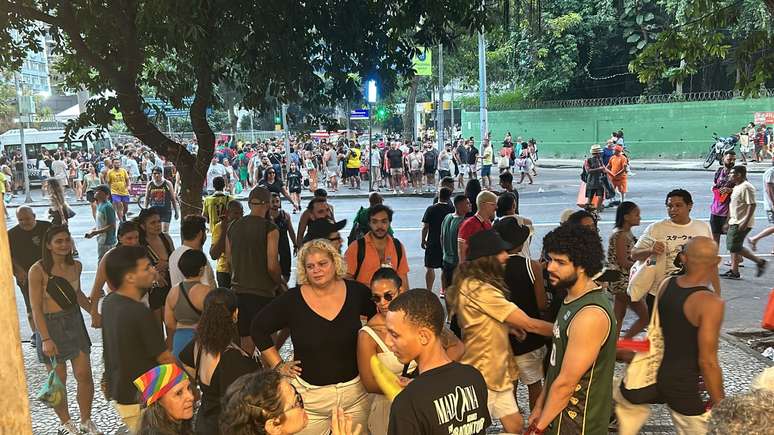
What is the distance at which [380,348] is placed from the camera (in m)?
3.69

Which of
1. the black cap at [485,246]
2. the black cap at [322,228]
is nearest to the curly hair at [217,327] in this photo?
the black cap at [485,246]

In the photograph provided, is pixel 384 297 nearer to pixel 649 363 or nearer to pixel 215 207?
pixel 649 363

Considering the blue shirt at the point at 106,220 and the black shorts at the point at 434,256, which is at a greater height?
the blue shirt at the point at 106,220

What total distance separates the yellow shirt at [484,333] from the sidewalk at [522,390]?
1319 mm

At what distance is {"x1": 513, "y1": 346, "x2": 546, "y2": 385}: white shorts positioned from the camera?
4.70 m

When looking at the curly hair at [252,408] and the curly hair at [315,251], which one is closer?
the curly hair at [252,408]

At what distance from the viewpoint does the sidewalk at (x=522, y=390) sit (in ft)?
17.8

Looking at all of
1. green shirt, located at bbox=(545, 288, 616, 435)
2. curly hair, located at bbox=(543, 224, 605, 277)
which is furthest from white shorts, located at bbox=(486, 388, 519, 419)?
curly hair, located at bbox=(543, 224, 605, 277)

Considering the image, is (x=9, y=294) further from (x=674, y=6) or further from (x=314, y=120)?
(x=674, y=6)

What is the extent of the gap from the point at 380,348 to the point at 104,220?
745 cm

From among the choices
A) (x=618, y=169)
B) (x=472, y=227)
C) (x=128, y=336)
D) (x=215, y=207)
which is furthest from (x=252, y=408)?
(x=618, y=169)

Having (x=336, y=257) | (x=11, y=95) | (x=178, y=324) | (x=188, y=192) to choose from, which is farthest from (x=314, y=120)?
(x=11, y=95)

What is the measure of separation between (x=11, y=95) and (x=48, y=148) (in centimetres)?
2693

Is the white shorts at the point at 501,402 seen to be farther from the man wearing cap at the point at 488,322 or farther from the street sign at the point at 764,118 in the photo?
the street sign at the point at 764,118
